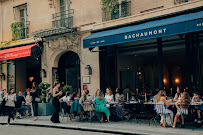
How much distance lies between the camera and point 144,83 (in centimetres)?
1533

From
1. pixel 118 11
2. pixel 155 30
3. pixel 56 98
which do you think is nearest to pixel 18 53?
pixel 56 98

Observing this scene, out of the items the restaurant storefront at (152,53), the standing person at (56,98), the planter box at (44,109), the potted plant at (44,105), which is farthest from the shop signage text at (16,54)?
the standing person at (56,98)

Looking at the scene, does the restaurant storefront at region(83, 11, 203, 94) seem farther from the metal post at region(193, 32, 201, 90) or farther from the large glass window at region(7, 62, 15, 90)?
the large glass window at region(7, 62, 15, 90)

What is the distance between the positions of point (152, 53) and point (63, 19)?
581cm

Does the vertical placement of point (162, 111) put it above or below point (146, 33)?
below

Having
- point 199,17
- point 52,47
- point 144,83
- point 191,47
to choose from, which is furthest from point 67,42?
point 199,17

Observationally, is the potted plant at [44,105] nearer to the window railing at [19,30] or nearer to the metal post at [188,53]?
the window railing at [19,30]

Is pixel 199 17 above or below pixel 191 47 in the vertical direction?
above

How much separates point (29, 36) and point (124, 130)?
36.2 ft

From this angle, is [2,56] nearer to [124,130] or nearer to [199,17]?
[124,130]

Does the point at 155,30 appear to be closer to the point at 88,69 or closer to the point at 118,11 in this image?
the point at 118,11

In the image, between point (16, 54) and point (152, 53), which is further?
point (16, 54)

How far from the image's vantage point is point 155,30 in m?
10.9

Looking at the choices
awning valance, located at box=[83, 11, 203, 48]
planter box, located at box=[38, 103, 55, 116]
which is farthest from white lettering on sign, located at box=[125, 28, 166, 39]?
planter box, located at box=[38, 103, 55, 116]
